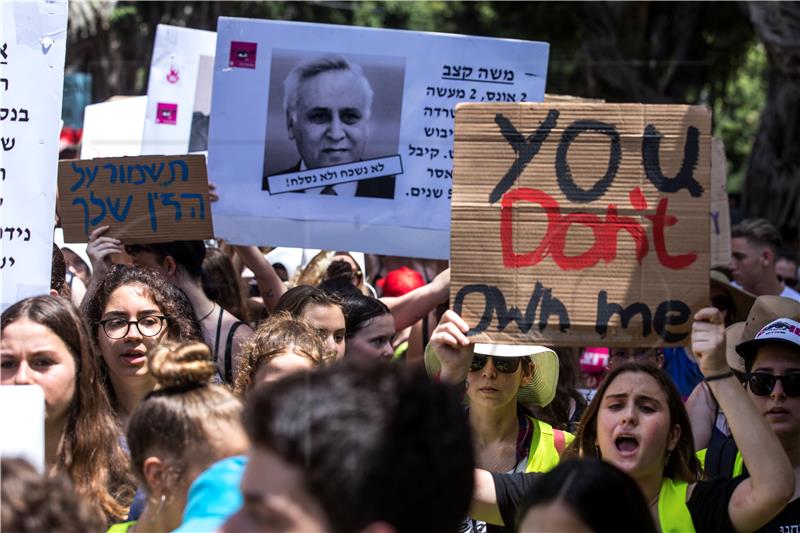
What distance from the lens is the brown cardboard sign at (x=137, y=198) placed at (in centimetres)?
509

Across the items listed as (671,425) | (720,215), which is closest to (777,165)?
(720,215)

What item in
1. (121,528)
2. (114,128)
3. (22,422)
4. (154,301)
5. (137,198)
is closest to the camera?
(22,422)

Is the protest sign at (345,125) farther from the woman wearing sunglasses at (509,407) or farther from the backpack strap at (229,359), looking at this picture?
the woman wearing sunglasses at (509,407)

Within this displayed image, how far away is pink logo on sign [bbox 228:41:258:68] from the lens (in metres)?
5.67

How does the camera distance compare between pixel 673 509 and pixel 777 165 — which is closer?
pixel 673 509

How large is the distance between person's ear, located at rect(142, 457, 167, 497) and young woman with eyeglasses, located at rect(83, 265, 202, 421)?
43.0 inches

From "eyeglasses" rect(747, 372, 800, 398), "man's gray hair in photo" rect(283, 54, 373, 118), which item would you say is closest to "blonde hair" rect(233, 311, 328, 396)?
"eyeglasses" rect(747, 372, 800, 398)

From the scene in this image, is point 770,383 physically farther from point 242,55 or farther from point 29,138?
point 242,55

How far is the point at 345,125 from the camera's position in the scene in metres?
5.56

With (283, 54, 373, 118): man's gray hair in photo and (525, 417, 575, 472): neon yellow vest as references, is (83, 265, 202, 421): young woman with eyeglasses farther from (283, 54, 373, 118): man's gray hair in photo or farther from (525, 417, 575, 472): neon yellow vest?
(283, 54, 373, 118): man's gray hair in photo

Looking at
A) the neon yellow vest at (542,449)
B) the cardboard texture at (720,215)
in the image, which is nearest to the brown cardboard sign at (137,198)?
the neon yellow vest at (542,449)

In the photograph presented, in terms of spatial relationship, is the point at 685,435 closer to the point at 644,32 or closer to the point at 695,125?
the point at 695,125

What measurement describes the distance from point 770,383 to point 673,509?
0.69 meters

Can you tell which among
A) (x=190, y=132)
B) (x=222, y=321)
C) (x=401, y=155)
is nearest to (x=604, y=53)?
(x=190, y=132)
